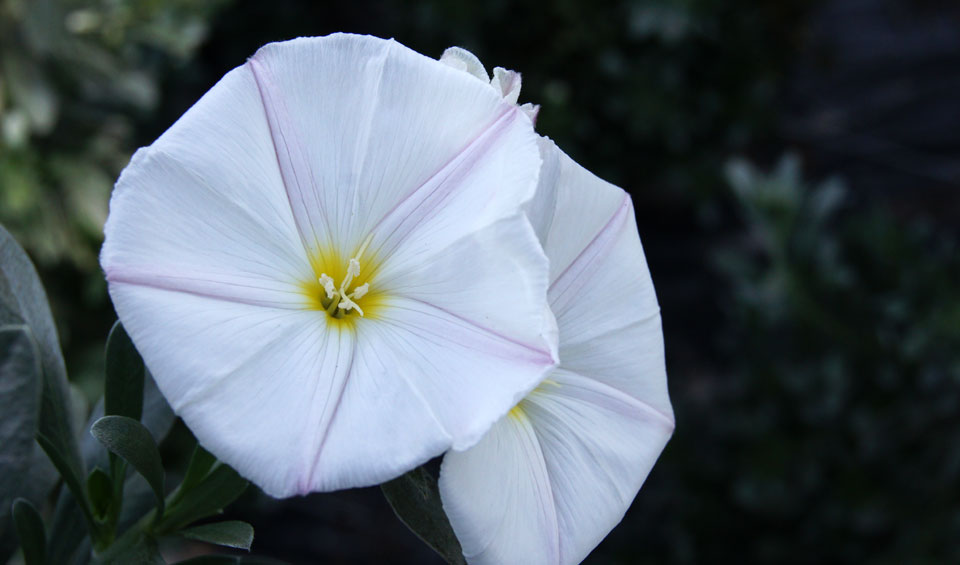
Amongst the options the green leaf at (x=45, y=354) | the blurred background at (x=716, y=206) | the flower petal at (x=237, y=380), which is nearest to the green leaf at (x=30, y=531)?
the green leaf at (x=45, y=354)

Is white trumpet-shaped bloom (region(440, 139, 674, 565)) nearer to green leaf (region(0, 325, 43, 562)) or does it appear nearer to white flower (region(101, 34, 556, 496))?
white flower (region(101, 34, 556, 496))

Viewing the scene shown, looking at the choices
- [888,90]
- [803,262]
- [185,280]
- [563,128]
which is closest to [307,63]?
[185,280]

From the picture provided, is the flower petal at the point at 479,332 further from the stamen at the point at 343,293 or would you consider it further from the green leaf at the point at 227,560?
the green leaf at the point at 227,560

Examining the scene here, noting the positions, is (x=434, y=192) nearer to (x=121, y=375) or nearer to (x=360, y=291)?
(x=360, y=291)

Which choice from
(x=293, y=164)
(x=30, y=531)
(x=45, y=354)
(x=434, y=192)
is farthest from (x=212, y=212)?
(x=30, y=531)

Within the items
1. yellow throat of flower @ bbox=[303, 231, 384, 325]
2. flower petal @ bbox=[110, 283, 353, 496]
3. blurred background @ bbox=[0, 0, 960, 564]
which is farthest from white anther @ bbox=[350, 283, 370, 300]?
blurred background @ bbox=[0, 0, 960, 564]

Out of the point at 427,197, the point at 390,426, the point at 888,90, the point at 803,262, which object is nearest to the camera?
the point at 390,426

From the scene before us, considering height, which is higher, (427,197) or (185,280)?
(427,197)

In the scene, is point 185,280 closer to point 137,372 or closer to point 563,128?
point 137,372
